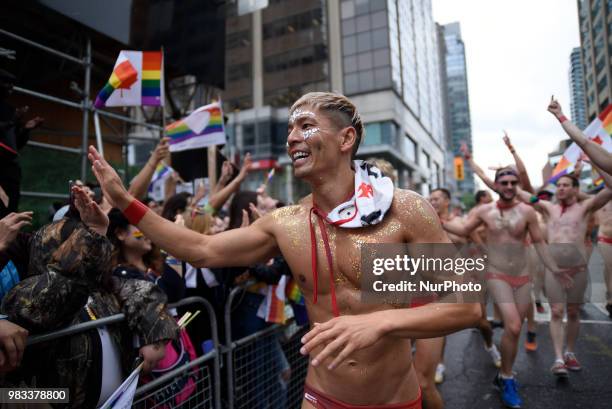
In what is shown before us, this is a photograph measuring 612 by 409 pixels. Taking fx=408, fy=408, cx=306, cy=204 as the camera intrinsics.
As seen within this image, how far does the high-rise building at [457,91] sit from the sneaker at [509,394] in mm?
125859

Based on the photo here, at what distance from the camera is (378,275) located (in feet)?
5.99

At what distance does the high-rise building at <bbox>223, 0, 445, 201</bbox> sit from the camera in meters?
38.0

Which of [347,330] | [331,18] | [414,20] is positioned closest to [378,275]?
[347,330]

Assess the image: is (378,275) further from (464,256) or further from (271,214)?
(271,214)

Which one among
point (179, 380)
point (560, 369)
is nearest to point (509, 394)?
point (560, 369)

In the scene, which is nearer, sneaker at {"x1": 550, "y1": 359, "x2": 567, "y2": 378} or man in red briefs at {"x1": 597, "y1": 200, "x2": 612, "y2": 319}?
sneaker at {"x1": 550, "y1": 359, "x2": 567, "y2": 378}

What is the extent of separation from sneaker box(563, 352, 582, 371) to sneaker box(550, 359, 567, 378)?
0.24 metres

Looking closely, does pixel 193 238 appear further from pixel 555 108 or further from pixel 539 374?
pixel 539 374

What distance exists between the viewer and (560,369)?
4441mm

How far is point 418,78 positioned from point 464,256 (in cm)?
5268

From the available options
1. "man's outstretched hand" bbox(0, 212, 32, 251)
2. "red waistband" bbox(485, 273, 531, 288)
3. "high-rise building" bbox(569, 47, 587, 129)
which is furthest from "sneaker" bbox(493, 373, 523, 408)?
"high-rise building" bbox(569, 47, 587, 129)

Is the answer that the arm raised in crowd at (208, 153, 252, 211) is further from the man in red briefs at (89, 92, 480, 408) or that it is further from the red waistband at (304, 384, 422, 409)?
the red waistband at (304, 384, 422, 409)

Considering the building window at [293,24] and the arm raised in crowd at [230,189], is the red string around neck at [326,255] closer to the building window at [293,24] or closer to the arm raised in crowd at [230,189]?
the arm raised in crowd at [230,189]

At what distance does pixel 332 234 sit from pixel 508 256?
3.55m
